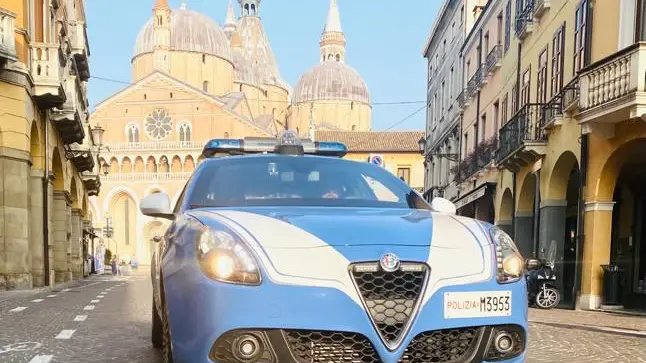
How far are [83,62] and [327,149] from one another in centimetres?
2842

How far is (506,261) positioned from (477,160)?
2232 cm

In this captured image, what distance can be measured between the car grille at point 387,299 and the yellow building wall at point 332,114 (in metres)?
96.1

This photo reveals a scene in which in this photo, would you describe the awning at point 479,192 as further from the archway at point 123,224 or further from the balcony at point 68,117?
the archway at point 123,224

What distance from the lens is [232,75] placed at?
8875 cm

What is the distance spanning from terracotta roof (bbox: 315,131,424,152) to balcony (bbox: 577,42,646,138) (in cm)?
5257

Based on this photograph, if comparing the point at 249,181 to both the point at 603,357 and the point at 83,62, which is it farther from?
the point at 83,62

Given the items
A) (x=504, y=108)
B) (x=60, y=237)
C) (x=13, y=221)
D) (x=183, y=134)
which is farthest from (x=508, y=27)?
(x=183, y=134)

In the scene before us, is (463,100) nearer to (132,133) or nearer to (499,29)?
(499,29)

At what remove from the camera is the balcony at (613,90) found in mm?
11469

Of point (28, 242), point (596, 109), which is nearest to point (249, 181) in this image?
point (596, 109)

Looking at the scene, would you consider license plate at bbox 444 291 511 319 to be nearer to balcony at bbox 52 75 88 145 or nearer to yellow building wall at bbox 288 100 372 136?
balcony at bbox 52 75 88 145

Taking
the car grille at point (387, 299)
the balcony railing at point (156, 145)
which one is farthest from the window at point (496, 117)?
the balcony railing at point (156, 145)

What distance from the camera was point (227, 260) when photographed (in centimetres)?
305

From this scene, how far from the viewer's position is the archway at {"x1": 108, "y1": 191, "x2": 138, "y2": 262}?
72062 mm
